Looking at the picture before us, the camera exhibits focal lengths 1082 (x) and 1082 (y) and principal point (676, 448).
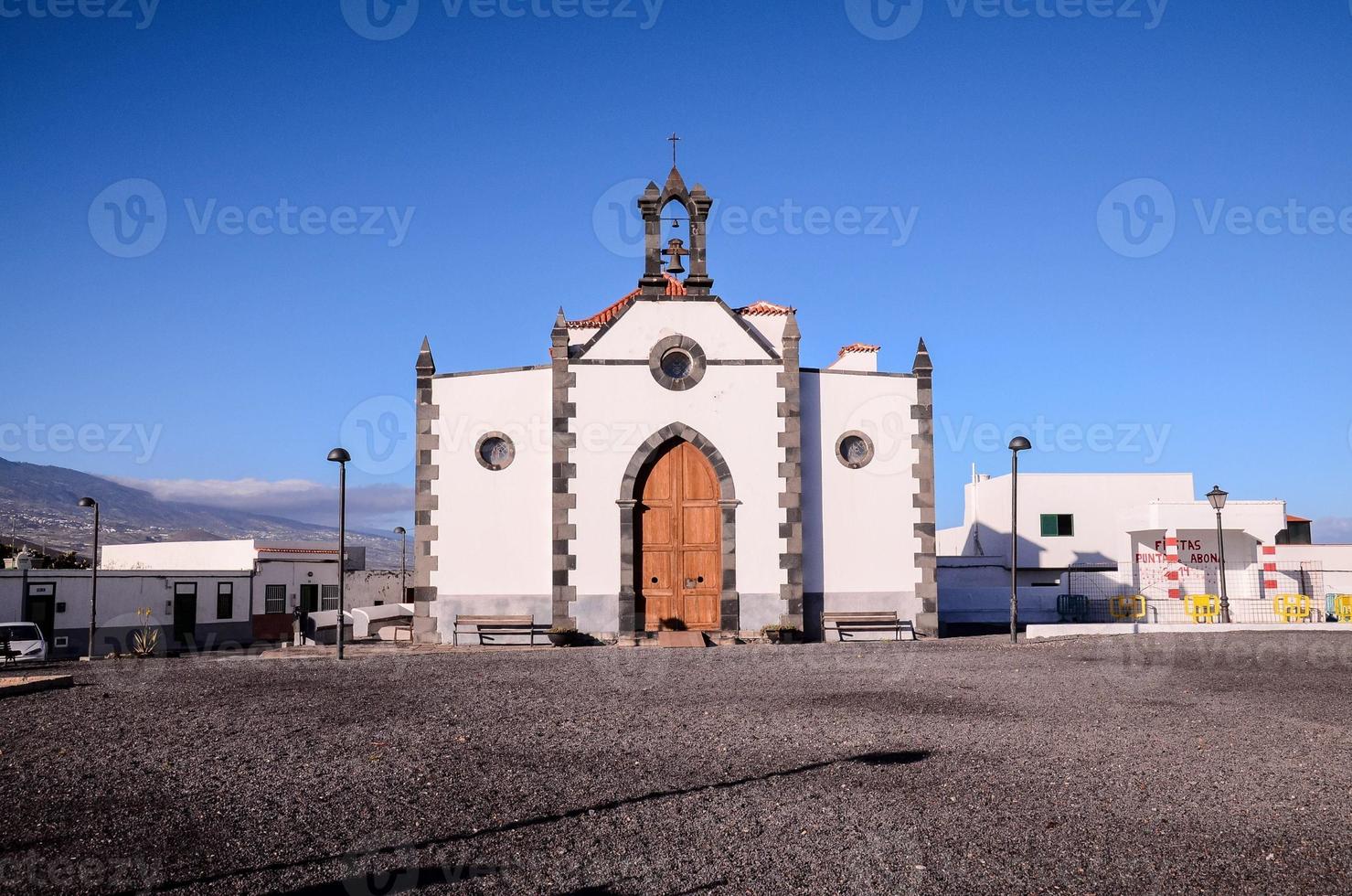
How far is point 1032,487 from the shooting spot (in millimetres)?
46062

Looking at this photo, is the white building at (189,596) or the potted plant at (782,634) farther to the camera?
the white building at (189,596)

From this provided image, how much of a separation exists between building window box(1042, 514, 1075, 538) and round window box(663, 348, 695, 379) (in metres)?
27.3

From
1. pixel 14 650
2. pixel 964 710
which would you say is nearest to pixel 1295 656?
pixel 964 710

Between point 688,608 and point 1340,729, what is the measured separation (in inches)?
546

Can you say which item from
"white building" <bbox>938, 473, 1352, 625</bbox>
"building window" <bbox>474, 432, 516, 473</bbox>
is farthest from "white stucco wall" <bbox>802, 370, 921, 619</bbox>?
"white building" <bbox>938, 473, 1352, 625</bbox>

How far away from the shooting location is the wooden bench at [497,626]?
74.1 ft

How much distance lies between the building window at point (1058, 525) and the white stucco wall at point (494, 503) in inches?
1145

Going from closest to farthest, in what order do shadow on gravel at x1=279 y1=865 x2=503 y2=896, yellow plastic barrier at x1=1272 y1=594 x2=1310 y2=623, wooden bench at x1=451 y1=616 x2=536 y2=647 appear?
1. shadow on gravel at x1=279 y1=865 x2=503 y2=896
2. wooden bench at x1=451 y1=616 x2=536 y2=647
3. yellow plastic barrier at x1=1272 y1=594 x2=1310 y2=623

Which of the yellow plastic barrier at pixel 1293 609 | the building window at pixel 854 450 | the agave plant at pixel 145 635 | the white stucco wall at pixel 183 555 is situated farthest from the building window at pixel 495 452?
the white stucco wall at pixel 183 555

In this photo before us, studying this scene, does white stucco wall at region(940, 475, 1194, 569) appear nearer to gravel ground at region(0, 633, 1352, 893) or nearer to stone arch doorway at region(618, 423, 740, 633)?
stone arch doorway at region(618, 423, 740, 633)

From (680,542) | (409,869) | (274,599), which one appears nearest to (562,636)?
(680,542)

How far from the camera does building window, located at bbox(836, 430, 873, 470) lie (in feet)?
77.9

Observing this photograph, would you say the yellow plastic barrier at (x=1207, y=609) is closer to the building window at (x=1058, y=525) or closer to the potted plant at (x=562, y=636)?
the building window at (x=1058, y=525)

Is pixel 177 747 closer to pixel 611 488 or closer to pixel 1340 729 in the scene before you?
pixel 1340 729
